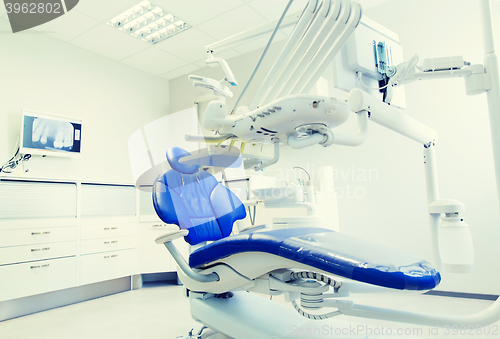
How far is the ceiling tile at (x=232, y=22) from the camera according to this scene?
325cm

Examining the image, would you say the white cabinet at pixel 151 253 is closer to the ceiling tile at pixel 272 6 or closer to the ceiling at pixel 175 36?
the ceiling at pixel 175 36

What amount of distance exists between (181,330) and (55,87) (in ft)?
9.91

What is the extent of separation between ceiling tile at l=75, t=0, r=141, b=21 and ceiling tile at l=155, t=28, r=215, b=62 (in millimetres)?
655

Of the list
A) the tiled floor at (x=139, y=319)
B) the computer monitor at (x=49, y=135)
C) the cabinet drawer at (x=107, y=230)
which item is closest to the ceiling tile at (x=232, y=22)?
the computer monitor at (x=49, y=135)

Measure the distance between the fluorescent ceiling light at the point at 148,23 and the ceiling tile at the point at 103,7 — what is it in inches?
4.0

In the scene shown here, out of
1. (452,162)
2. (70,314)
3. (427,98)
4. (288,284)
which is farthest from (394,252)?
(70,314)

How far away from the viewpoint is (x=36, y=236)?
2.64 m

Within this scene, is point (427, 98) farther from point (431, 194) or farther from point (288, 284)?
point (288, 284)

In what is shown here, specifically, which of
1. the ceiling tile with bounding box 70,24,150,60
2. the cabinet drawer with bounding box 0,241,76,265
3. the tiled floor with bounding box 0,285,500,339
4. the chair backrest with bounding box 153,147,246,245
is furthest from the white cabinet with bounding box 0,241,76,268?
the ceiling tile with bounding box 70,24,150,60

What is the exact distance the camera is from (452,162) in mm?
2730

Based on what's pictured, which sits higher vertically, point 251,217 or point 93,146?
point 93,146

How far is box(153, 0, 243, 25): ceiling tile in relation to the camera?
10.1ft

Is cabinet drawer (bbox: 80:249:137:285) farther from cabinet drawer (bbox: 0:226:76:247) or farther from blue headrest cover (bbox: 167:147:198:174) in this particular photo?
blue headrest cover (bbox: 167:147:198:174)

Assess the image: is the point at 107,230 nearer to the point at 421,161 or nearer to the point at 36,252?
the point at 36,252
